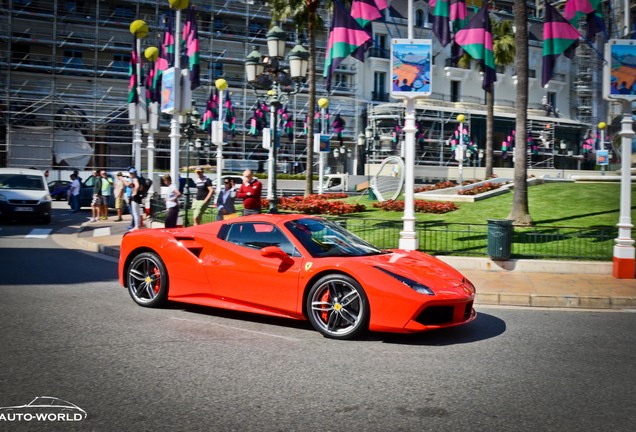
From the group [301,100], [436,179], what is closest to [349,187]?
[436,179]

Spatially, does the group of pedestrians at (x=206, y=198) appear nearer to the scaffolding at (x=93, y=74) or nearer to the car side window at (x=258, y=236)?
the car side window at (x=258, y=236)

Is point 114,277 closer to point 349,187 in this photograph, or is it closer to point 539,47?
point 349,187

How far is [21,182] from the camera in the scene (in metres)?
22.2

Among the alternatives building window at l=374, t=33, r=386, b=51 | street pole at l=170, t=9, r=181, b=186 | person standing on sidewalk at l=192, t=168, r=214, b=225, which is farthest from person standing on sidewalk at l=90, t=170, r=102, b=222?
building window at l=374, t=33, r=386, b=51

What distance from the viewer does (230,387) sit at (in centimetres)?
492

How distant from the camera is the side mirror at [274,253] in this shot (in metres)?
6.86

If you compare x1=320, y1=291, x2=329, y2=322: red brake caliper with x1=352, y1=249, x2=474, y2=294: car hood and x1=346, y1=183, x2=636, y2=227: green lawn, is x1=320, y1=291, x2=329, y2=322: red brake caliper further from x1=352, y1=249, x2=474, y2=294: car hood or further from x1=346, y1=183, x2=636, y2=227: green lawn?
x1=346, y1=183, x2=636, y2=227: green lawn

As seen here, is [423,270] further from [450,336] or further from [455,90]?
[455,90]

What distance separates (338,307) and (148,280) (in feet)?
9.42

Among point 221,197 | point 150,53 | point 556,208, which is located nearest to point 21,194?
point 150,53

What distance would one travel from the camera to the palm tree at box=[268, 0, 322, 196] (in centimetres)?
2591

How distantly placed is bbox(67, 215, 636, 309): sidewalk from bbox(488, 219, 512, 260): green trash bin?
9.4 inches

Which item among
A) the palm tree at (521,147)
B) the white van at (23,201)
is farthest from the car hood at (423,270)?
the white van at (23,201)

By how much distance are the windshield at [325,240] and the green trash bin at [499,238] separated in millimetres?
5469
